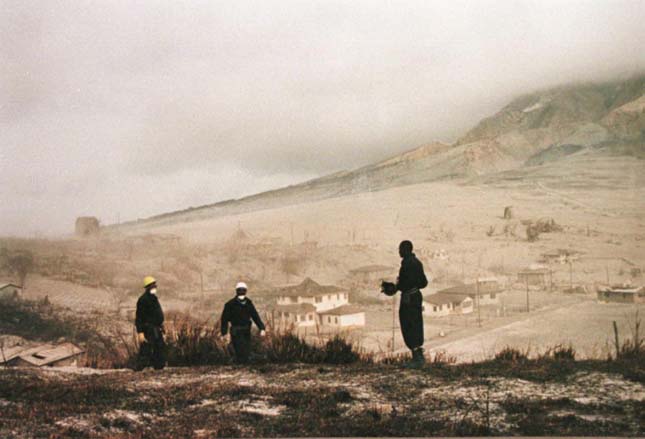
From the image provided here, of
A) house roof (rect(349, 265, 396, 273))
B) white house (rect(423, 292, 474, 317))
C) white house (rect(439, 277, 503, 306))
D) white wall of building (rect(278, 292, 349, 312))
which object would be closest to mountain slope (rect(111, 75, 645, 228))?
house roof (rect(349, 265, 396, 273))

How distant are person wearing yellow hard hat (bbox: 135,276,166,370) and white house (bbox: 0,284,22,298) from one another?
2917mm

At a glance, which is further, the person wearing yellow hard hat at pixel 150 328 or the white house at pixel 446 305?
the white house at pixel 446 305

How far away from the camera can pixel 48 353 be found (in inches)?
400

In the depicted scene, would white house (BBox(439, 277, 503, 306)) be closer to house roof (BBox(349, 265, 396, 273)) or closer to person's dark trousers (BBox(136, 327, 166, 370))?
house roof (BBox(349, 265, 396, 273))

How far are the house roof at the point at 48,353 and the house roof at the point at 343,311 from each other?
11.6 ft

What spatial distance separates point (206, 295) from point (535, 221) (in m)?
4.87

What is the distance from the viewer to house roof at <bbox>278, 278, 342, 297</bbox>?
10305mm

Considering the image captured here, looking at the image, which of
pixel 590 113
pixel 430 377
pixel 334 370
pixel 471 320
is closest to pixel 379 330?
pixel 471 320

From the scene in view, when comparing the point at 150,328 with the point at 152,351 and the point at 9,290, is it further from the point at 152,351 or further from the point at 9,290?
the point at 9,290

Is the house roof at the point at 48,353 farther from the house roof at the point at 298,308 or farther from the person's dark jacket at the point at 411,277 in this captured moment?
the person's dark jacket at the point at 411,277

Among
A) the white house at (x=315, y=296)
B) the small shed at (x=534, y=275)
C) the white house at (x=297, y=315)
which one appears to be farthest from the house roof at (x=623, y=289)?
the white house at (x=297, y=315)

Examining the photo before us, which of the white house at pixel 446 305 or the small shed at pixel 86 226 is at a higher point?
the small shed at pixel 86 226

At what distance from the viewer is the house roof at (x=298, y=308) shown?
33.5 ft

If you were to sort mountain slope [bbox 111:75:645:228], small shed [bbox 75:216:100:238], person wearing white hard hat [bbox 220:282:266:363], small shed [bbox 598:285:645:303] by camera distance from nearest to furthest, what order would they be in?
person wearing white hard hat [bbox 220:282:266:363], small shed [bbox 598:285:645:303], mountain slope [bbox 111:75:645:228], small shed [bbox 75:216:100:238]
